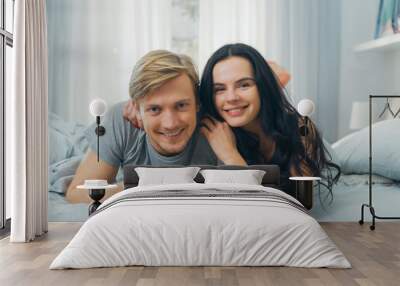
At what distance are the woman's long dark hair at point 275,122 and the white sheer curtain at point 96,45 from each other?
3.02ft

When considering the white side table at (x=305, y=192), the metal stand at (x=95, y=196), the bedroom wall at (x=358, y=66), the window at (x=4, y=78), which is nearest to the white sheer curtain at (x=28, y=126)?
the window at (x=4, y=78)

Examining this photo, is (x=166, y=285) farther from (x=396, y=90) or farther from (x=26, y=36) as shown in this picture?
(x=396, y=90)

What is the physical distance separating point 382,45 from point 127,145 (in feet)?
11.4

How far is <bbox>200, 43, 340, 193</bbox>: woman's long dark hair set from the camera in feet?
26.5

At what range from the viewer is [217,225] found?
16.8 feet

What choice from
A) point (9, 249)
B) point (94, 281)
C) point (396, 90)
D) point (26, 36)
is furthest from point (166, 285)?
point (396, 90)

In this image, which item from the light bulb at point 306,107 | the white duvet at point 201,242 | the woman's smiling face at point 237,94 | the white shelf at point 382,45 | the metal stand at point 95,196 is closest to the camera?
the white duvet at point 201,242

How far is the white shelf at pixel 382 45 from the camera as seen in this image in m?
7.95

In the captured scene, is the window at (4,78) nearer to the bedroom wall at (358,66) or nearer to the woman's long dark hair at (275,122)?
the woman's long dark hair at (275,122)

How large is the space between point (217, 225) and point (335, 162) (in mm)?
3409

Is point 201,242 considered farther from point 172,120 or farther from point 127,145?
point 127,145

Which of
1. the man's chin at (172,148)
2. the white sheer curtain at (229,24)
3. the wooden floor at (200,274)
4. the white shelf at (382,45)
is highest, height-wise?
the white sheer curtain at (229,24)

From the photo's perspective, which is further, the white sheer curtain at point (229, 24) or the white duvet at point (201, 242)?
the white sheer curtain at point (229, 24)

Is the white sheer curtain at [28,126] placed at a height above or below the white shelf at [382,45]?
below
